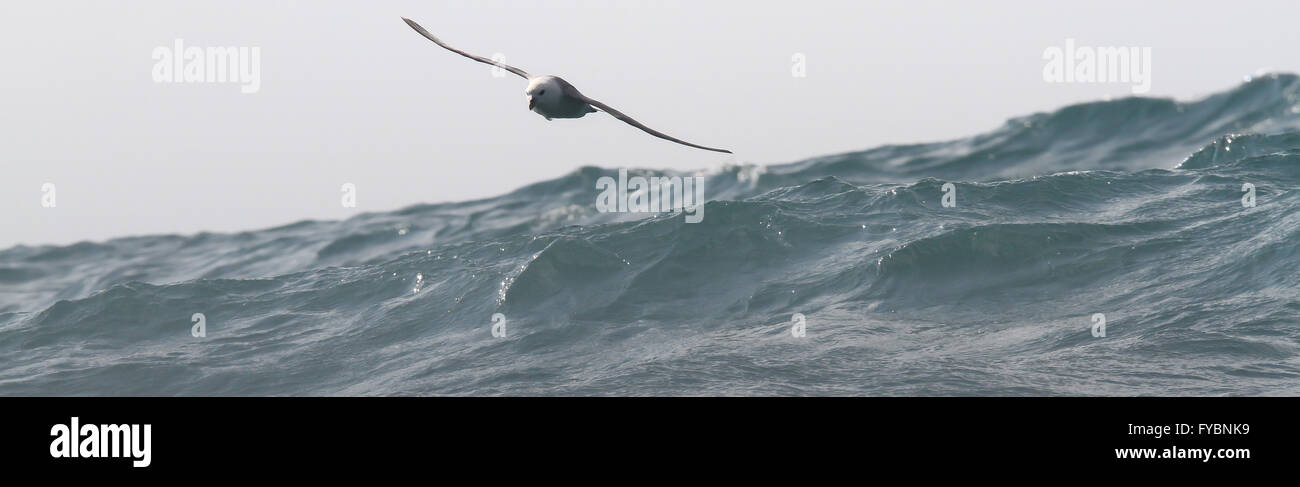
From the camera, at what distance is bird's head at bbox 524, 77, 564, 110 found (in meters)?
14.4

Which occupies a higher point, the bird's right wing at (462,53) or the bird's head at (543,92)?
the bird's right wing at (462,53)

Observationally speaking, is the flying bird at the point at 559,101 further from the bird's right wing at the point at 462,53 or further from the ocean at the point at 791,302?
the ocean at the point at 791,302

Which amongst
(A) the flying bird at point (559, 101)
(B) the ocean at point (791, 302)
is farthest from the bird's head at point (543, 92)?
(B) the ocean at point (791, 302)

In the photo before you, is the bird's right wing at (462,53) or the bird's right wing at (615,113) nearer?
the bird's right wing at (615,113)

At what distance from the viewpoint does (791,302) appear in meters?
20.6

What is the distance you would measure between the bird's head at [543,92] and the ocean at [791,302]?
14.0 feet

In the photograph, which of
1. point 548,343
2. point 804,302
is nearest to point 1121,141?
point 804,302

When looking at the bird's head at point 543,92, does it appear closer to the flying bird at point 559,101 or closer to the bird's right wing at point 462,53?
the flying bird at point 559,101

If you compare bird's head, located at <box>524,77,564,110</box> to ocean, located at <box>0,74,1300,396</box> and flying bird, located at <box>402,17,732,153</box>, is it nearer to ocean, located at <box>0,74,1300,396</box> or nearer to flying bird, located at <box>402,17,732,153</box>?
flying bird, located at <box>402,17,732,153</box>

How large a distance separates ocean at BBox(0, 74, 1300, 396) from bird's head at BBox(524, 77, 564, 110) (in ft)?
14.0

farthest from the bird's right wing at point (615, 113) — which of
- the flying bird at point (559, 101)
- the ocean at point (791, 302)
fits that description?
the ocean at point (791, 302)

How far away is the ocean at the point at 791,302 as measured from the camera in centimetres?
1619

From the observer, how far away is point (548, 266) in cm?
2336
